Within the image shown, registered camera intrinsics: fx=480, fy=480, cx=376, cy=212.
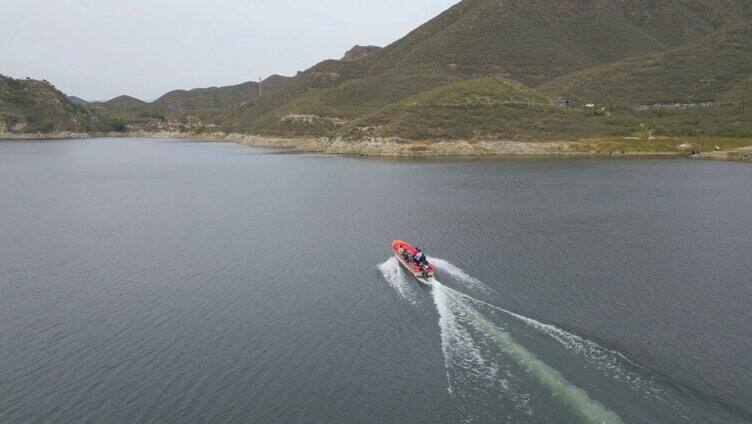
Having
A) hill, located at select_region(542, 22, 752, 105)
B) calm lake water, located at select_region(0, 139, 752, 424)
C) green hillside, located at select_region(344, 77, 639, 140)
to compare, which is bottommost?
calm lake water, located at select_region(0, 139, 752, 424)

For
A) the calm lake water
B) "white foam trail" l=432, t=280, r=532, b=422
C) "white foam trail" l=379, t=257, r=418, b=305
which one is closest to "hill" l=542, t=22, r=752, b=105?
the calm lake water

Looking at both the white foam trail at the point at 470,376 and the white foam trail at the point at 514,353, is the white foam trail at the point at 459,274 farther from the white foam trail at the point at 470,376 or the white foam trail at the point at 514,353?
the white foam trail at the point at 470,376

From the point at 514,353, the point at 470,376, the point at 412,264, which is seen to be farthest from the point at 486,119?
the point at 470,376

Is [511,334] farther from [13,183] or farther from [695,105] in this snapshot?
[695,105]

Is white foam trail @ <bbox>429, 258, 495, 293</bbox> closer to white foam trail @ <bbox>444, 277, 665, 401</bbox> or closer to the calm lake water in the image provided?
the calm lake water

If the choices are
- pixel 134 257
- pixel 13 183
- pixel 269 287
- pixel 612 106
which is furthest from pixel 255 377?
pixel 612 106

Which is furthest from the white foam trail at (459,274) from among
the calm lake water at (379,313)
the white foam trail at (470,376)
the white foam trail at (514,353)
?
the white foam trail at (470,376)
